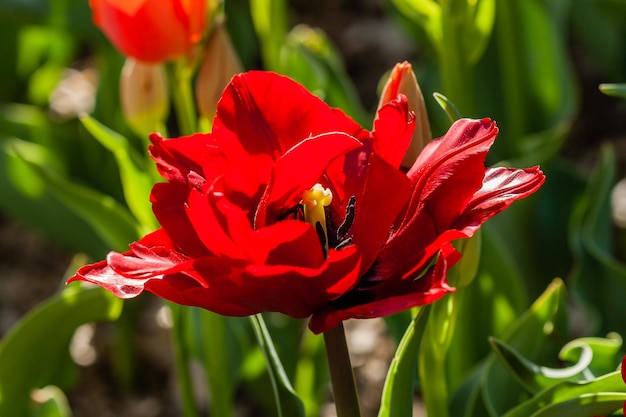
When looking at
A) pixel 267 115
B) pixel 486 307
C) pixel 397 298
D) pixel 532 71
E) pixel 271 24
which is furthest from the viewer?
pixel 532 71

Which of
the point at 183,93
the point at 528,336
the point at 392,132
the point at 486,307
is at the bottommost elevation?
the point at 486,307

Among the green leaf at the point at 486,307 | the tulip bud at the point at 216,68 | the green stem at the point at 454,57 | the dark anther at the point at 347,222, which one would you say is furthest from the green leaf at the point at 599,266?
the dark anther at the point at 347,222

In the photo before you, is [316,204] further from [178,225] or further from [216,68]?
[216,68]

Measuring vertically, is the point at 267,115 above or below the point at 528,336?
above

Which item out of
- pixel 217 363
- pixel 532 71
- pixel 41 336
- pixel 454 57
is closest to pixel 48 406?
pixel 41 336

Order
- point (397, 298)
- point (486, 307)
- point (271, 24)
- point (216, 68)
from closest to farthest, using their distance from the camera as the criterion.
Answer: point (397, 298), point (216, 68), point (486, 307), point (271, 24)

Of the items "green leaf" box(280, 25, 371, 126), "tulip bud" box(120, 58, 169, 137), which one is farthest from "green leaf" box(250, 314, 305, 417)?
"green leaf" box(280, 25, 371, 126)

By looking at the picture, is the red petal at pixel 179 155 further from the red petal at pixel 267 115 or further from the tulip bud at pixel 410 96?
the tulip bud at pixel 410 96

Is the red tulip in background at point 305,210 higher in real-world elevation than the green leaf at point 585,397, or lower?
higher
